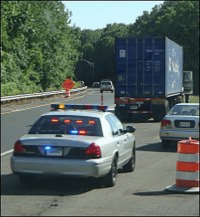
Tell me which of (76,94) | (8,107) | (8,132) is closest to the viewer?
(8,132)

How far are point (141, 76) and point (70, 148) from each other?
18.6 m

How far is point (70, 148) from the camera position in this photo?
980cm

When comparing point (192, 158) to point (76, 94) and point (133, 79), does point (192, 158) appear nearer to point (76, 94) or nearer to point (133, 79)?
point (133, 79)

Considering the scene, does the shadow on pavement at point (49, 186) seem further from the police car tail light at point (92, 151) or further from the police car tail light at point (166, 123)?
the police car tail light at point (166, 123)

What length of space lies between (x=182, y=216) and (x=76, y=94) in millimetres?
39818

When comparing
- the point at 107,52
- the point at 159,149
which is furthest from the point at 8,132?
the point at 107,52

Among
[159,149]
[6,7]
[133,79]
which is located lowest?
[159,149]

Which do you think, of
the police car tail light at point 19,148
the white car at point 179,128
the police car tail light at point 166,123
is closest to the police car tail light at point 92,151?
the police car tail light at point 19,148

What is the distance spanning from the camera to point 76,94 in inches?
1890

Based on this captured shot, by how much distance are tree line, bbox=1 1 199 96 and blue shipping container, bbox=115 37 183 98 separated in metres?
3.94

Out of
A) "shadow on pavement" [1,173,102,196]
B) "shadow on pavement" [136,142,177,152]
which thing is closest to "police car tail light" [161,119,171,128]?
"shadow on pavement" [136,142,177,152]

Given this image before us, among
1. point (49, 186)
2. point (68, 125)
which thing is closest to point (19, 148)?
point (49, 186)

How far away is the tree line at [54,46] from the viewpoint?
44.1 m

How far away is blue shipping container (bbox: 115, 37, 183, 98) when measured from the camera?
2791 cm
